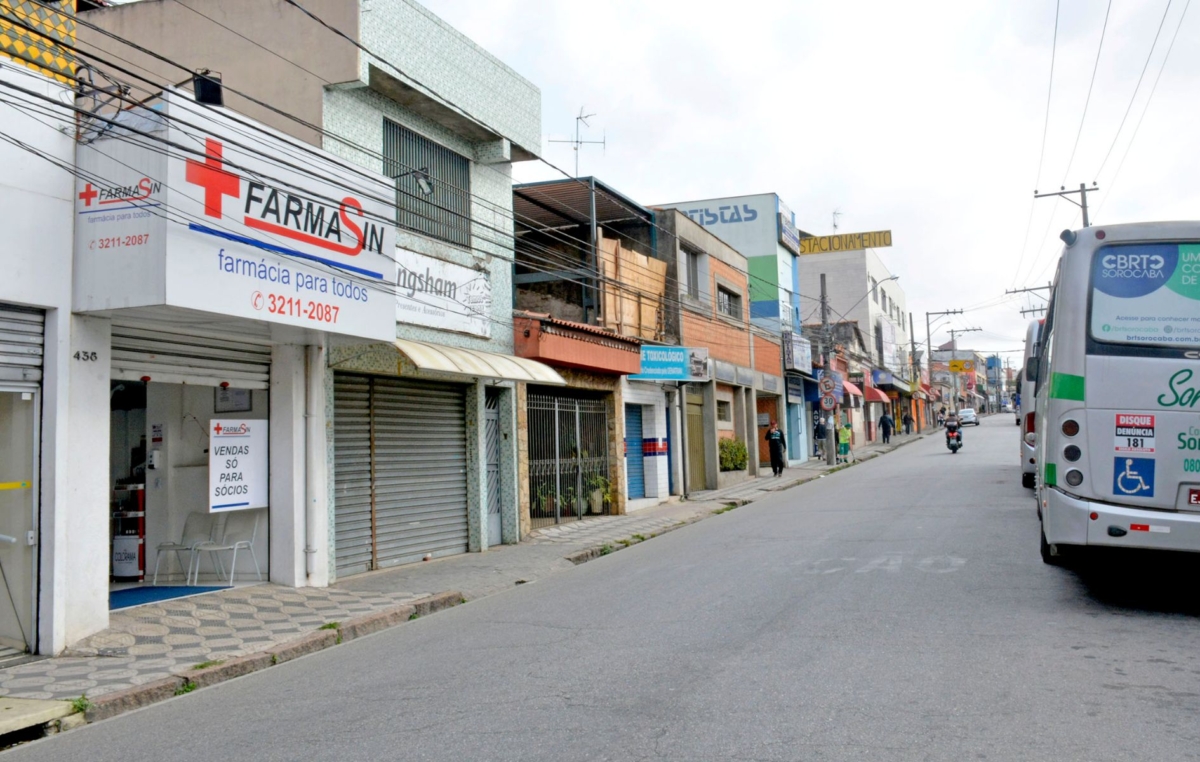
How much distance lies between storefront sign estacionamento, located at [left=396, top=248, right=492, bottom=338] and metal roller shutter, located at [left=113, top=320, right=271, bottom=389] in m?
2.28

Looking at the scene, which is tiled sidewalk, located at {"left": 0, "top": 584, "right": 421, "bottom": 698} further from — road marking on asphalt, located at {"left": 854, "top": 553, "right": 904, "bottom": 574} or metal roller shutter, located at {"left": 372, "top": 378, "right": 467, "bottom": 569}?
road marking on asphalt, located at {"left": 854, "top": 553, "right": 904, "bottom": 574}

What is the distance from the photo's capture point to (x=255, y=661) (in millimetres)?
7855

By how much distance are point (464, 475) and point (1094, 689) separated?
1058 centimetres

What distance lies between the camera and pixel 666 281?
23234mm

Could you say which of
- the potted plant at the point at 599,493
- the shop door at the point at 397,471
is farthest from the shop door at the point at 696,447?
the shop door at the point at 397,471

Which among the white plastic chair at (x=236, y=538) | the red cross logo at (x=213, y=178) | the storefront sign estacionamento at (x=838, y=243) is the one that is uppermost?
the storefront sign estacionamento at (x=838, y=243)

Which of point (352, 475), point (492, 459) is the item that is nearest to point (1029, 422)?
point (492, 459)

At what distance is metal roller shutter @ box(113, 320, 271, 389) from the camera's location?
30.7 ft

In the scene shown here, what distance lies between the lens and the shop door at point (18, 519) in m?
8.22

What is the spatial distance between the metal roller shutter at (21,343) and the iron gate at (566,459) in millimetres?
9405

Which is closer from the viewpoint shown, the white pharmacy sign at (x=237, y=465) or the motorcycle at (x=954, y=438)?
the white pharmacy sign at (x=237, y=465)

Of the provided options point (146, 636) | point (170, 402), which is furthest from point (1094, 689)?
point (170, 402)

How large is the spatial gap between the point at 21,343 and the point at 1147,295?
946 centimetres

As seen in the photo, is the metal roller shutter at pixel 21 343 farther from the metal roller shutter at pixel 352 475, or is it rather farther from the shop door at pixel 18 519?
the metal roller shutter at pixel 352 475
